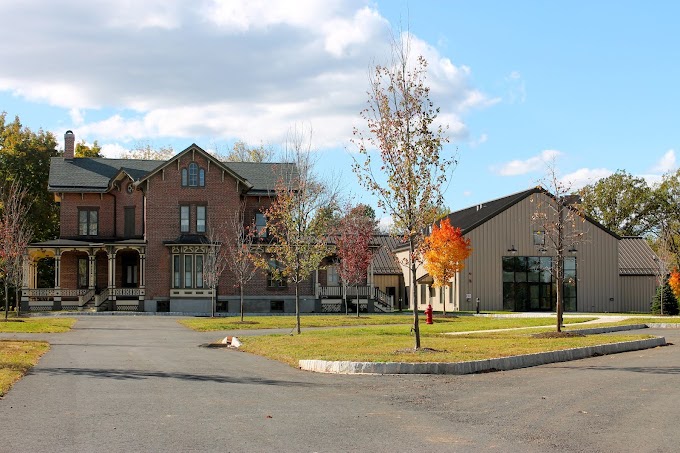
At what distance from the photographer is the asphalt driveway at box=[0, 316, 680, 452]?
9.93m

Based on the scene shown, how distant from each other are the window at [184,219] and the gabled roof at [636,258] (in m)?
32.9

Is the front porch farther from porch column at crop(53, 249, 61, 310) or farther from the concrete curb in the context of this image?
the concrete curb

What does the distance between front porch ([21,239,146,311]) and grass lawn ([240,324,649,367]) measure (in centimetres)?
2709

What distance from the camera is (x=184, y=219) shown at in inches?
2121

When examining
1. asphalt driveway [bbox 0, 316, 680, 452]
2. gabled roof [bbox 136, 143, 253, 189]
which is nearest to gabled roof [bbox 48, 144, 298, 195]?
gabled roof [bbox 136, 143, 253, 189]

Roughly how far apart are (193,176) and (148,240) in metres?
5.20

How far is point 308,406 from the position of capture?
12.8 m

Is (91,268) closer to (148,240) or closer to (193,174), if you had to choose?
(148,240)

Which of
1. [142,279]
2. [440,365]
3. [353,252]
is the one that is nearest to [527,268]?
[353,252]

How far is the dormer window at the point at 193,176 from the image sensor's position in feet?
177

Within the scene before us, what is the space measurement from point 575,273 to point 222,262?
84.6ft

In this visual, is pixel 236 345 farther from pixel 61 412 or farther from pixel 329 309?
pixel 329 309

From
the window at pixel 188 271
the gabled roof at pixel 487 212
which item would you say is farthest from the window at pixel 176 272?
the gabled roof at pixel 487 212

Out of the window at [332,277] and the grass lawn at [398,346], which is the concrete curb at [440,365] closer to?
the grass lawn at [398,346]
